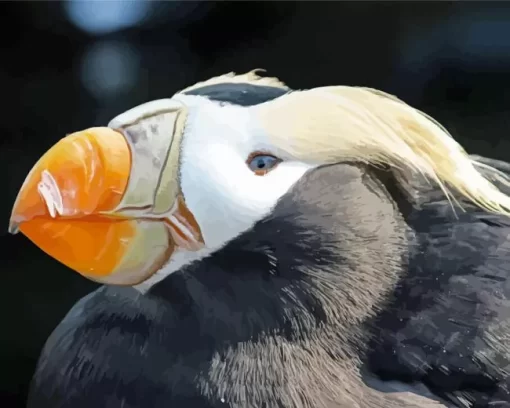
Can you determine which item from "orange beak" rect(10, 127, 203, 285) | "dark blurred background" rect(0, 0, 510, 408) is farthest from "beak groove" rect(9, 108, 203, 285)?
"dark blurred background" rect(0, 0, 510, 408)

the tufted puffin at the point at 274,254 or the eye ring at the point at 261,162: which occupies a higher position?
the eye ring at the point at 261,162

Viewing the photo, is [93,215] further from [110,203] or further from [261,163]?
[261,163]

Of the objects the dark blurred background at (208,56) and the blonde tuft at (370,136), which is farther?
the dark blurred background at (208,56)

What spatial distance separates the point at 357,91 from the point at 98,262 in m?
0.25

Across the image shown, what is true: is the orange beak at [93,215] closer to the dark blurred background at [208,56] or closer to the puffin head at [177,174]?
the puffin head at [177,174]

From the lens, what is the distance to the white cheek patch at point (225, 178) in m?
0.51

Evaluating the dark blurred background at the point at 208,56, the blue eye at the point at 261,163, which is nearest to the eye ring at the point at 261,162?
the blue eye at the point at 261,163

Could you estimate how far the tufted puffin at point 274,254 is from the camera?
518 mm

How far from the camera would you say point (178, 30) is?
83 centimetres

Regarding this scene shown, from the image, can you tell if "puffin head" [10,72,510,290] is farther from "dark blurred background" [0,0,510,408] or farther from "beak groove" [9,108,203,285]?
"dark blurred background" [0,0,510,408]

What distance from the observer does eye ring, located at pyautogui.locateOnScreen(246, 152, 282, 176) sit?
0.52 metres

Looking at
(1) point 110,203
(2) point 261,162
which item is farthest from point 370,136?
(1) point 110,203

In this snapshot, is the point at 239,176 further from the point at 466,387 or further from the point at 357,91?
the point at 466,387

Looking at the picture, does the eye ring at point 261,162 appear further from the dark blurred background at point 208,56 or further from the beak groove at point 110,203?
the dark blurred background at point 208,56
